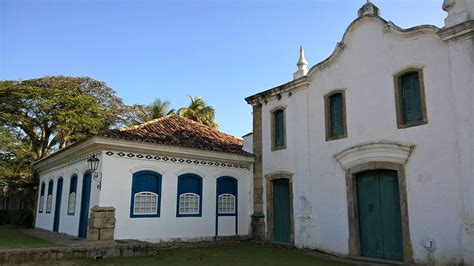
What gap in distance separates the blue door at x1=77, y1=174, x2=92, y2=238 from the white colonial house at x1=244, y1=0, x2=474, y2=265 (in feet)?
18.2

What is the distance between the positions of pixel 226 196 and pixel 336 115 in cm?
488

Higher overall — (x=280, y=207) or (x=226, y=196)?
(x=226, y=196)

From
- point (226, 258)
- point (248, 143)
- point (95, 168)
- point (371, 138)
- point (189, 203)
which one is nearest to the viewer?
point (226, 258)

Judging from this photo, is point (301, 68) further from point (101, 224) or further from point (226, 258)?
point (101, 224)

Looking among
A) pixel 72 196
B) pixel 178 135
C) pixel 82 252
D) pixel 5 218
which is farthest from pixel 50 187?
pixel 5 218

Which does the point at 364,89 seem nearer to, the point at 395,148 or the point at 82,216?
the point at 395,148

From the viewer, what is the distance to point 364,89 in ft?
34.4

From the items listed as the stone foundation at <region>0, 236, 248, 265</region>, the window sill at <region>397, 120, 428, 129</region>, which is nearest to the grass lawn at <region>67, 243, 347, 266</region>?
the stone foundation at <region>0, 236, 248, 265</region>

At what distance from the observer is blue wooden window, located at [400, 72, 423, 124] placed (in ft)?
30.6

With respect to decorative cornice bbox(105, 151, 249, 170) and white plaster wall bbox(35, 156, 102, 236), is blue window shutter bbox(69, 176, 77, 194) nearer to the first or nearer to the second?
white plaster wall bbox(35, 156, 102, 236)

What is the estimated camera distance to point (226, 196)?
13602mm

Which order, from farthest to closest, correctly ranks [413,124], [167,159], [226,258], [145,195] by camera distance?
[167,159] → [145,195] → [226,258] → [413,124]

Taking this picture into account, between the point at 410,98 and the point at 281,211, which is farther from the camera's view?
the point at 281,211

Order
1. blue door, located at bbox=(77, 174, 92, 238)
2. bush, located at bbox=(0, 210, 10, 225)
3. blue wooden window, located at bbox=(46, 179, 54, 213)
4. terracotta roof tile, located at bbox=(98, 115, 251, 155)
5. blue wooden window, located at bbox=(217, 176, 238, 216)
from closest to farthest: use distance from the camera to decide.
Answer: terracotta roof tile, located at bbox=(98, 115, 251, 155), blue door, located at bbox=(77, 174, 92, 238), blue wooden window, located at bbox=(217, 176, 238, 216), blue wooden window, located at bbox=(46, 179, 54, 213), bush, located at bbox=(0, 210, 10, 225)
